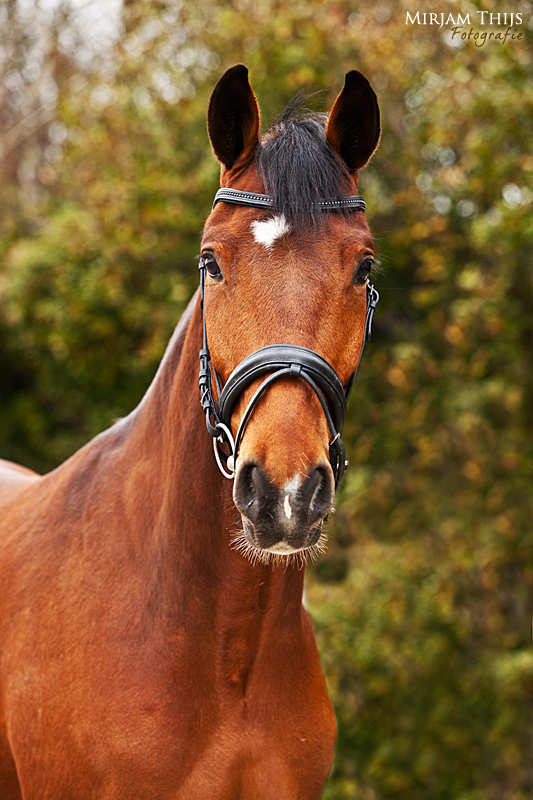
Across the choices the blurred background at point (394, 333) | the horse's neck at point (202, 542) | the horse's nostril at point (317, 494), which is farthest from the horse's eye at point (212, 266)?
the blurred background at point (394, 333)

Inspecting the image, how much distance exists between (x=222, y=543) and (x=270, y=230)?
0.92 m

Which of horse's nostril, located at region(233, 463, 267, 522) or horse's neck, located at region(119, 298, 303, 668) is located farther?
horse's neck, located at region(119, 298, 303, 668)

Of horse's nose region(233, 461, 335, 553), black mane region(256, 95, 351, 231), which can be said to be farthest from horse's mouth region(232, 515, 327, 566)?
black mane region(256, 95, 351, 231)

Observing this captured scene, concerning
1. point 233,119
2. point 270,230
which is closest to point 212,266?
point 270,230

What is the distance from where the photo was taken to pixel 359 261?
209 cm

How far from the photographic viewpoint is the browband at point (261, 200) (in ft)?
6.80

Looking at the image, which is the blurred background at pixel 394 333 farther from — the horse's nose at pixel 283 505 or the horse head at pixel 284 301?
the horse's nose at pixel 283 505

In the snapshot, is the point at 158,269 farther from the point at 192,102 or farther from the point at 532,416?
the point at 532,416

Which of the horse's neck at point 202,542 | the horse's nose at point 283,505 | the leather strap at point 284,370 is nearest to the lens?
the horse's nose at point 283,505

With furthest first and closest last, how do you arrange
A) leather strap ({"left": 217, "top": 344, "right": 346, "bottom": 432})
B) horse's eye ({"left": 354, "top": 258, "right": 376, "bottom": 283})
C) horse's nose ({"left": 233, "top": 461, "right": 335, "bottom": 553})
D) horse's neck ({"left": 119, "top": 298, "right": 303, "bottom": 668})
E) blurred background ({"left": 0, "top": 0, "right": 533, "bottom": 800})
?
blurred background ({"left": 0, "top": 0, "right": 533, "bottom": 800}) < horse's neck ({"left": 119, "top": 298, "right": 303, "bottom": 668}) < horse's eye ({"left": 354, "top": 258, "right": 376, "bottom": 283}) < leather strap ({"left": 217, "top": 344, "right": 346, "bottom": 432}) < horse's nose ({"left": 233, "top": 461, "right": 335, "bottom": 553})

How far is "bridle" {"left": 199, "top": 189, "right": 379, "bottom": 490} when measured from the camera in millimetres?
1873

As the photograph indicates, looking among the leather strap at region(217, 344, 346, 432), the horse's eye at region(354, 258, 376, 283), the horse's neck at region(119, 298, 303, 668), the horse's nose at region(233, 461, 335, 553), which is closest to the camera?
the horse's nose at region(233, 461, 335, 553)

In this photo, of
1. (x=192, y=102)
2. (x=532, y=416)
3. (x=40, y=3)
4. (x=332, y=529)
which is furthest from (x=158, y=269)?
(x=40, y=3)

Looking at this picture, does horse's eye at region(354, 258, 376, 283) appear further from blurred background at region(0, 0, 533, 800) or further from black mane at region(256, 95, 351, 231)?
blurred background at region(0, 0, 533, 800)
